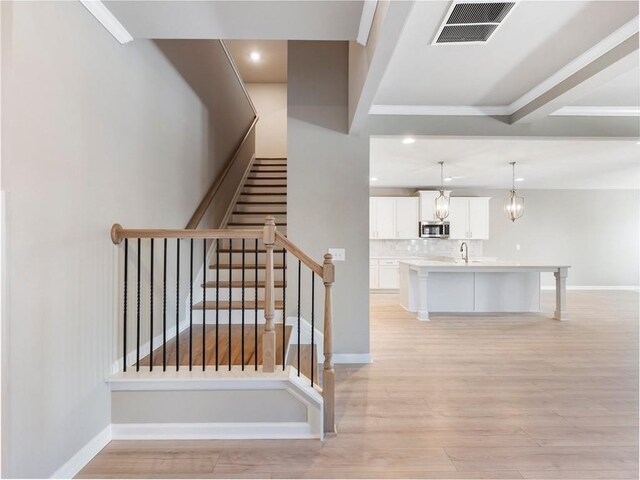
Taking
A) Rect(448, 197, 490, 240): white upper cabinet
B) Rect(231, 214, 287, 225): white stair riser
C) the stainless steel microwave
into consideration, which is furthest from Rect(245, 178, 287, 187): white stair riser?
Rect(448, 197, 490, 240): white upper cabinet

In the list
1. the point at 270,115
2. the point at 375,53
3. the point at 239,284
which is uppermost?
A: the point at 270,115

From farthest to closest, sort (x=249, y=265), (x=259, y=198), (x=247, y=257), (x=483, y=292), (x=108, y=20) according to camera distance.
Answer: (x=483, y=292)
(x=259, y=198)
(x=247, y=257)
(x=249, y=265)
(x=108, y=20)

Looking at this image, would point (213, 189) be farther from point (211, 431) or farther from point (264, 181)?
point (211, 431)

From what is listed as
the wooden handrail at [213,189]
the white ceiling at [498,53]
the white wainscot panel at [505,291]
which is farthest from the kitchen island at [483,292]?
the wooden handrail at [213,189]

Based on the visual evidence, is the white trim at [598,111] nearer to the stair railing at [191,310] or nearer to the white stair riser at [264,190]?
the stair railing at [191,310]

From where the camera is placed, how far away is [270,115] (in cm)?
725

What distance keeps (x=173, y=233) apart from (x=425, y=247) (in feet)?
24.6

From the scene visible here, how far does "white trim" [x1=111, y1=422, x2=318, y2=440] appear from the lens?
2.09 metres

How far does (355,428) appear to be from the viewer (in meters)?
2.24

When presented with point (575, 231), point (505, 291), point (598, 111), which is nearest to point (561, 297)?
point (505, 291)

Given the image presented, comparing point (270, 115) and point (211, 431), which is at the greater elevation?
point (270, 115)

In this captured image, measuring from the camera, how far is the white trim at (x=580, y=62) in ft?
7.21

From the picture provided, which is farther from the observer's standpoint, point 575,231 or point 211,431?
point 575,231

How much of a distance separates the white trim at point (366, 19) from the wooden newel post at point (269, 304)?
1.21 meters
